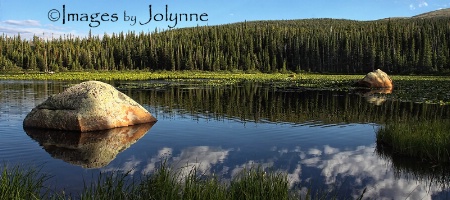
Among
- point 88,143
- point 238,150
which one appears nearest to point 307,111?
point 238,150

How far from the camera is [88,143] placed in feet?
50.5

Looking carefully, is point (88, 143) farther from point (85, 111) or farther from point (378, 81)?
point (378, 81)

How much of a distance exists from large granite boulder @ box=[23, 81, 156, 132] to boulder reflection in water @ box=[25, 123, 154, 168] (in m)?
0.39

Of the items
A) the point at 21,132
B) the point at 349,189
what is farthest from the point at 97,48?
the point at 349,189

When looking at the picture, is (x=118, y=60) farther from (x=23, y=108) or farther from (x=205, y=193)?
(x=205, y=193)

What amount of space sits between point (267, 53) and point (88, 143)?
5589 inches

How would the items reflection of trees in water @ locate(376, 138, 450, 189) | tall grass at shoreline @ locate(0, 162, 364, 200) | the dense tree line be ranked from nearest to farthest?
tall grass at shoreline @ locate(0, 162, 364, 200)
reflection of trees in water @ locate(376, 138, 450, 189)
the dense tree line

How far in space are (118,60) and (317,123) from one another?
152 m

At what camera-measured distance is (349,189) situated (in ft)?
34.1

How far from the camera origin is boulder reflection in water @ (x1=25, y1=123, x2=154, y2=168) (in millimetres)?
12953

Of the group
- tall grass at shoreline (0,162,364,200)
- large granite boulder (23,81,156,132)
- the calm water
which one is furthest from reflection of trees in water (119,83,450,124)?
tall grass at shoreline (0,162,364,200)

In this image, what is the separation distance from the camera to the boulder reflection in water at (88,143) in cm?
1295

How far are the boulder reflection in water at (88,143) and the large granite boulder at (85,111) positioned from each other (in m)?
0.39

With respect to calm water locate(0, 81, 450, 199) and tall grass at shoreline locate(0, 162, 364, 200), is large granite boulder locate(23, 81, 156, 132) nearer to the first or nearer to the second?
calm water locate(0, 81, 450, 199)
